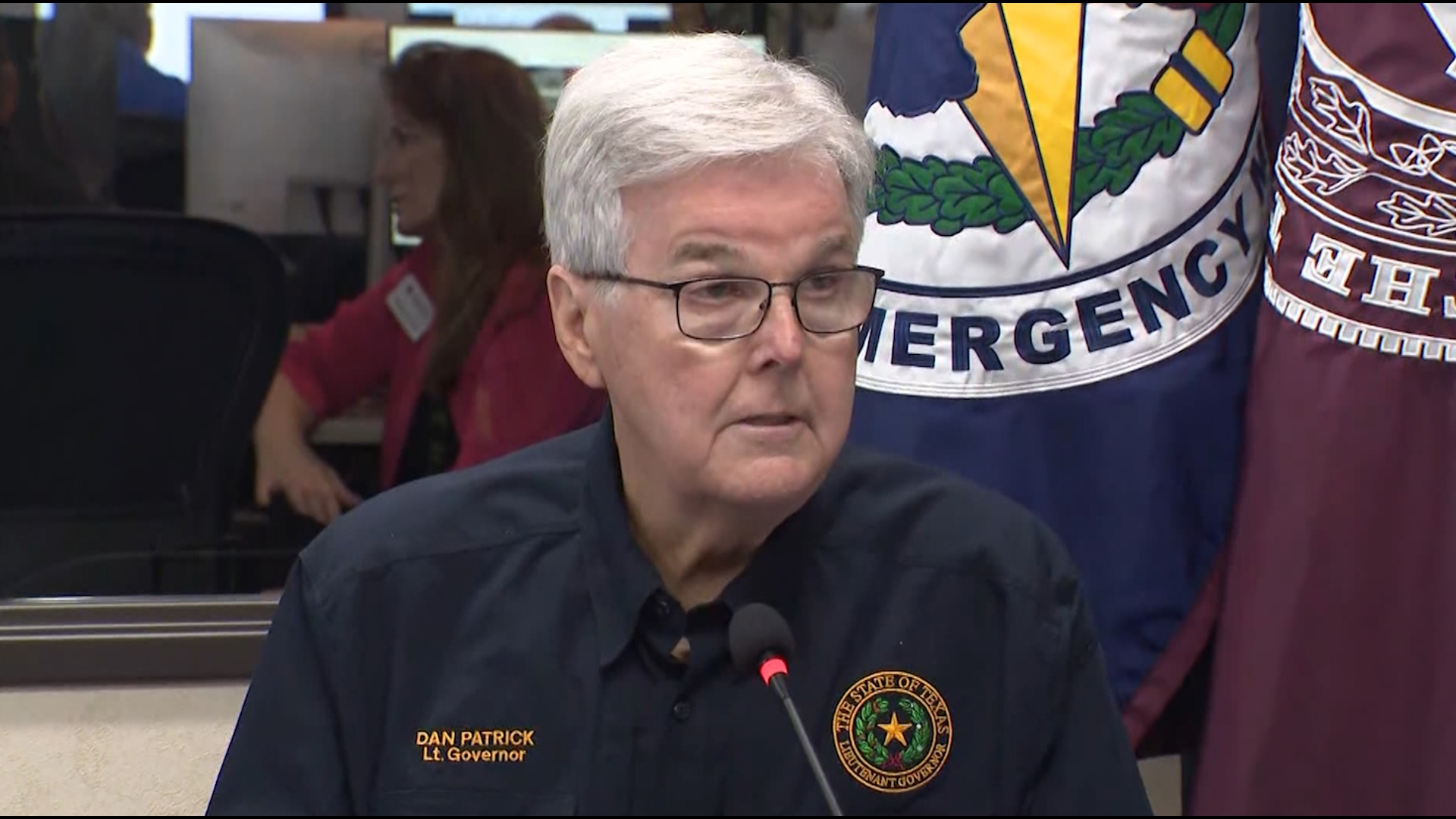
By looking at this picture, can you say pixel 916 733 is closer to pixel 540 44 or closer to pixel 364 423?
pixel 364 423

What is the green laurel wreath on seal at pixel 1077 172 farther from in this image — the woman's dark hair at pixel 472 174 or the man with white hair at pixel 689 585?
the woman's dark hair at pixel 472 174

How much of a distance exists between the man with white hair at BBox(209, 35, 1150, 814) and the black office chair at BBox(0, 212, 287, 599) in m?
1.00

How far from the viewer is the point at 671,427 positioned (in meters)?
1.18

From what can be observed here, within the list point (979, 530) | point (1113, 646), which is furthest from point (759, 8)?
point (979, 530)

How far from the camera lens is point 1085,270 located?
5.80ft

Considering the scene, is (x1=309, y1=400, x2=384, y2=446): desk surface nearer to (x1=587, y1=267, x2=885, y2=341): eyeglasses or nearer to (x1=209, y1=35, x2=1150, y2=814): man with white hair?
(x1=209, y1=35, x2=1150, y2=814): man with white hair

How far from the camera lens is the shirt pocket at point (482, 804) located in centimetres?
117

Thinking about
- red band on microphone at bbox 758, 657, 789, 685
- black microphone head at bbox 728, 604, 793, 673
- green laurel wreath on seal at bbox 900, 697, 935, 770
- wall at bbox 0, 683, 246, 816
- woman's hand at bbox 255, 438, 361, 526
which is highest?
black microphone head at bbox 728, 604, 793, 673

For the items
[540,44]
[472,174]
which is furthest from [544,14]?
[472,174]

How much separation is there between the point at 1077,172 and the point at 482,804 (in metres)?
0.95

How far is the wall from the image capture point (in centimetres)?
182

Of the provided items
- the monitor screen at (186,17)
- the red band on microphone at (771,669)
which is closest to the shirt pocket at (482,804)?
the red band on microphone at (771,669)

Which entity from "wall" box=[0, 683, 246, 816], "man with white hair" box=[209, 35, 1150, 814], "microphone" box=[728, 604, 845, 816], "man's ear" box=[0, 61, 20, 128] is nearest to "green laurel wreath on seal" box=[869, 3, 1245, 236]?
"man with white hair" box=[209, 35, 1150, 814]

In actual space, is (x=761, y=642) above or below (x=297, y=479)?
above
